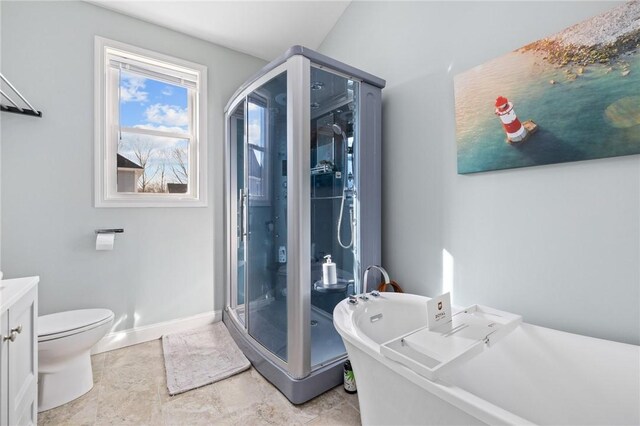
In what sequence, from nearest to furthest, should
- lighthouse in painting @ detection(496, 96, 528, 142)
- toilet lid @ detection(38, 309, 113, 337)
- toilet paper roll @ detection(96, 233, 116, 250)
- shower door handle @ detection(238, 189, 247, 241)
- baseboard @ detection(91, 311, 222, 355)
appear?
lighthouse in painting @ detection(496, 96, 528, 142)
toilet lid @ detection(38, 309, 113, 337)
toilet paper roll @ detection(96, 233, 116, 250)
baseboard @ detection(91, 311, 222, 355)
shower door handle @ detection(238, 189, 247, 241)

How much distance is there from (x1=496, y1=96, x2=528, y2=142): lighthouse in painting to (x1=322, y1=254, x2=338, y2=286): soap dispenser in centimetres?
127

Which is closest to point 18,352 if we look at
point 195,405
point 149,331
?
point 195,405

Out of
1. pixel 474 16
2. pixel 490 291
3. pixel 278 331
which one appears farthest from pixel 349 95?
pixel 278 331

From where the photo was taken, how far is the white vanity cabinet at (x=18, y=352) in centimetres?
101

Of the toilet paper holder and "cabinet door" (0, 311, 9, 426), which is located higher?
the toilet paper holder

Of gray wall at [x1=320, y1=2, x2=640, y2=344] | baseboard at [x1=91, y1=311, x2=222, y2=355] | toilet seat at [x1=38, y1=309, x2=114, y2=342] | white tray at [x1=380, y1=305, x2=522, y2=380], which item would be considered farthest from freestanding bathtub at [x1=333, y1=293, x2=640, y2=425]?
baseboard at [x1=91, y1=311, x2=222, y2=355]

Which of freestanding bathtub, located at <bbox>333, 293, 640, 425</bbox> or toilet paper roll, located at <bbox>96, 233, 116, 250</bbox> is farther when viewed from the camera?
toilet paper roll, located at <bbox>96, 233, 116, 250</bbox>

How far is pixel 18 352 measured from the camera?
1.14 metres

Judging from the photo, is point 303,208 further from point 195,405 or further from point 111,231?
point 111,231

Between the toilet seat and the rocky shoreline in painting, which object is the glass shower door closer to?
the toilet seat

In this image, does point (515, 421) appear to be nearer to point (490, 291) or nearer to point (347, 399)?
point (490, 291)

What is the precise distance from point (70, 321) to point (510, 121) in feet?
9.49

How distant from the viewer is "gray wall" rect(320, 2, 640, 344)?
1143 mm

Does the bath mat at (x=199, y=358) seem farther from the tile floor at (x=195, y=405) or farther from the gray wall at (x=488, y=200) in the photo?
the gray wall at (x=488, y=200)
